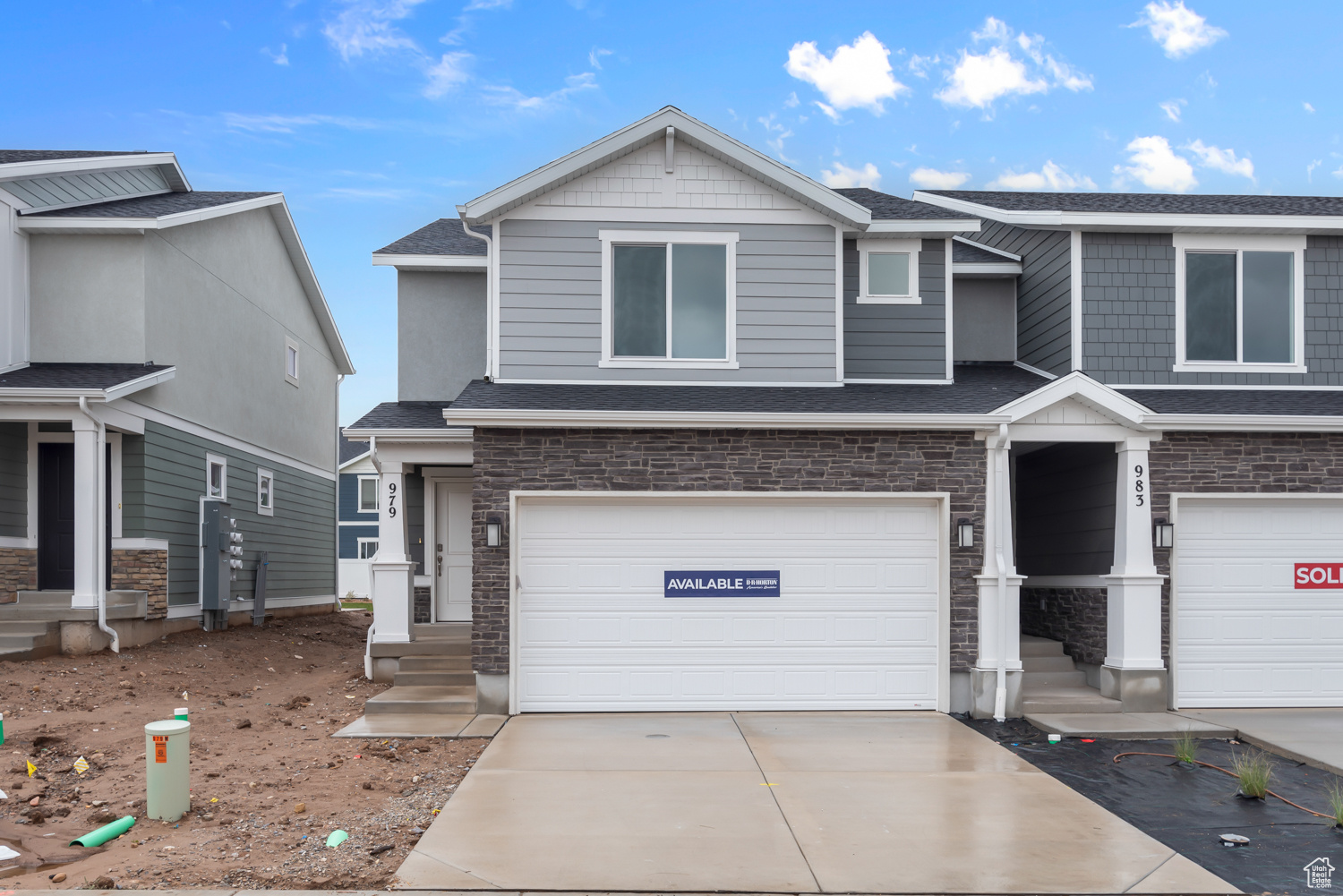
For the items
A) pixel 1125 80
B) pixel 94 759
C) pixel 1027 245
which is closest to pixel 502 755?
pixel 94 759

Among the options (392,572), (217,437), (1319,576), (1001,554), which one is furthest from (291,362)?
(1319,576)

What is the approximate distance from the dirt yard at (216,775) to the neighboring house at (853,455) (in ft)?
6.11

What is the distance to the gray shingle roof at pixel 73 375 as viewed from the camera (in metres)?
12.6

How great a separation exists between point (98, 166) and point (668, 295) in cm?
987

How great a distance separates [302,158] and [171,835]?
2187cm

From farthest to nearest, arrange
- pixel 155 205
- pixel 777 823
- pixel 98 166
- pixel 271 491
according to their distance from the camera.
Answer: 1. pixel 271 491
2. pixel 98 166
3. pixel 155 205
4. pixel 777 823

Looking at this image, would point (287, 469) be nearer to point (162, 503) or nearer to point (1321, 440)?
point (162, 503)

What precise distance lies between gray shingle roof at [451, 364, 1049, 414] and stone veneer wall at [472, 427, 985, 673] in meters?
0.28

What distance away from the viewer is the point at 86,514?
40.6ft

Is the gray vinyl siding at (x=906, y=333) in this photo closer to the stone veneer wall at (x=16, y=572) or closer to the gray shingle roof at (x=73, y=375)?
the gray shingle roof at (x=73, y=375)

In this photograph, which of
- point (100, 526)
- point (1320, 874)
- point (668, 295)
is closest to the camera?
point (1320, 874)

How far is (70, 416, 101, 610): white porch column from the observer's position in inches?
488

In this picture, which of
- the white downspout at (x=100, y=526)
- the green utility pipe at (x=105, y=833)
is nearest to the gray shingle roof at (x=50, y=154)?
the white downspout at (x=100, y=526)

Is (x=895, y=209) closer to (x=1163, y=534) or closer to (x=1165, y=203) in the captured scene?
(x=1165, y=203)
